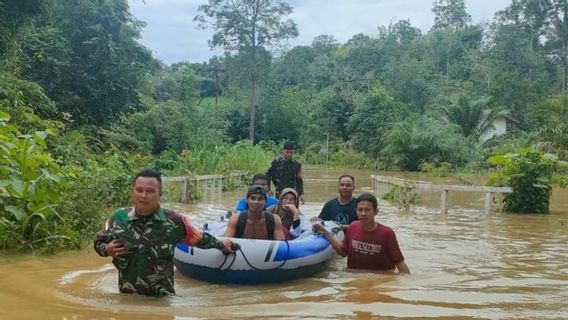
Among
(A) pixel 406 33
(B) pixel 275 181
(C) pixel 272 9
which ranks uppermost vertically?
(A) pixel 406 33

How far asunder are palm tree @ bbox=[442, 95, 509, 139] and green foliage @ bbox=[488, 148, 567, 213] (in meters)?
20.7

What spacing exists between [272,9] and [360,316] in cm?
4146

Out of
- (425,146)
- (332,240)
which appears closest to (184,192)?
(332,240)

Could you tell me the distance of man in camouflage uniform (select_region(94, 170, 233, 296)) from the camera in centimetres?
457

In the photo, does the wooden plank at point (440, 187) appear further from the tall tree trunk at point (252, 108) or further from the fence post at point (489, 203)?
the tall tree trunk at point (252, 108)

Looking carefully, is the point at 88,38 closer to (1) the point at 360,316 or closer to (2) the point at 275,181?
(2) the point at 275,181

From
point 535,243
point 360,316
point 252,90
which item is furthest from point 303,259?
point 252,90

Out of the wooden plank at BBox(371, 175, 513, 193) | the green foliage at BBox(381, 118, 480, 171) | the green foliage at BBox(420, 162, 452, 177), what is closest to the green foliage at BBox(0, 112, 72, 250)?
the wooden plank at BBox(371, 175, 513, 193)

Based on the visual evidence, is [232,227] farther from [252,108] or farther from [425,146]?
[252,108]

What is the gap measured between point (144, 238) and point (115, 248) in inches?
9.2

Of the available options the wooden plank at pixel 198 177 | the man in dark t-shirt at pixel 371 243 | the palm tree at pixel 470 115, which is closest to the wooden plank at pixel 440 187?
the wooden plank at pixel 198 177

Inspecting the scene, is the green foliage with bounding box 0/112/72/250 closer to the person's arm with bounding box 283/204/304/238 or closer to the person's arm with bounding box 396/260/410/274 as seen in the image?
the person's arm with bounding box 283/204/304/238

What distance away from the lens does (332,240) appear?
21.9 feet

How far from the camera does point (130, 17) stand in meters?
22.1
